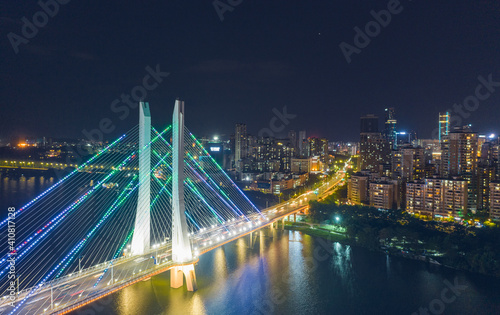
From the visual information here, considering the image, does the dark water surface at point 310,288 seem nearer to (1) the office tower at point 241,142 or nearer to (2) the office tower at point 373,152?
(2) the office tower at point 373,152

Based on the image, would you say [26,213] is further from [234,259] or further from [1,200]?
[234,259]

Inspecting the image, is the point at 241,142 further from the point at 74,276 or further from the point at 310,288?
the point at 74,276

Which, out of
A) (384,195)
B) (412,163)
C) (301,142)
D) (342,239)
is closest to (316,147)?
(301,142)

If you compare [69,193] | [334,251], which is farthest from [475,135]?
[69,193]

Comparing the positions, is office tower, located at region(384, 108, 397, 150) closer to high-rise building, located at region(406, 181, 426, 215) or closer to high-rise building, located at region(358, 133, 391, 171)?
high-rise building, located at region(358, 133, 391, 171)

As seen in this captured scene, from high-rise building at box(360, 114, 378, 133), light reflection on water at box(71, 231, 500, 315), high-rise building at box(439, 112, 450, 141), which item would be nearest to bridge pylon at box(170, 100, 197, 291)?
light reflection on water at box(71, 231, 500, 315)

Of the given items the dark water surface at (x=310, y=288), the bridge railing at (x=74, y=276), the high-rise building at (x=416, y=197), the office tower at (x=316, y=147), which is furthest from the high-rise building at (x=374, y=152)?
the bridge railing at (x=74, y=276)
